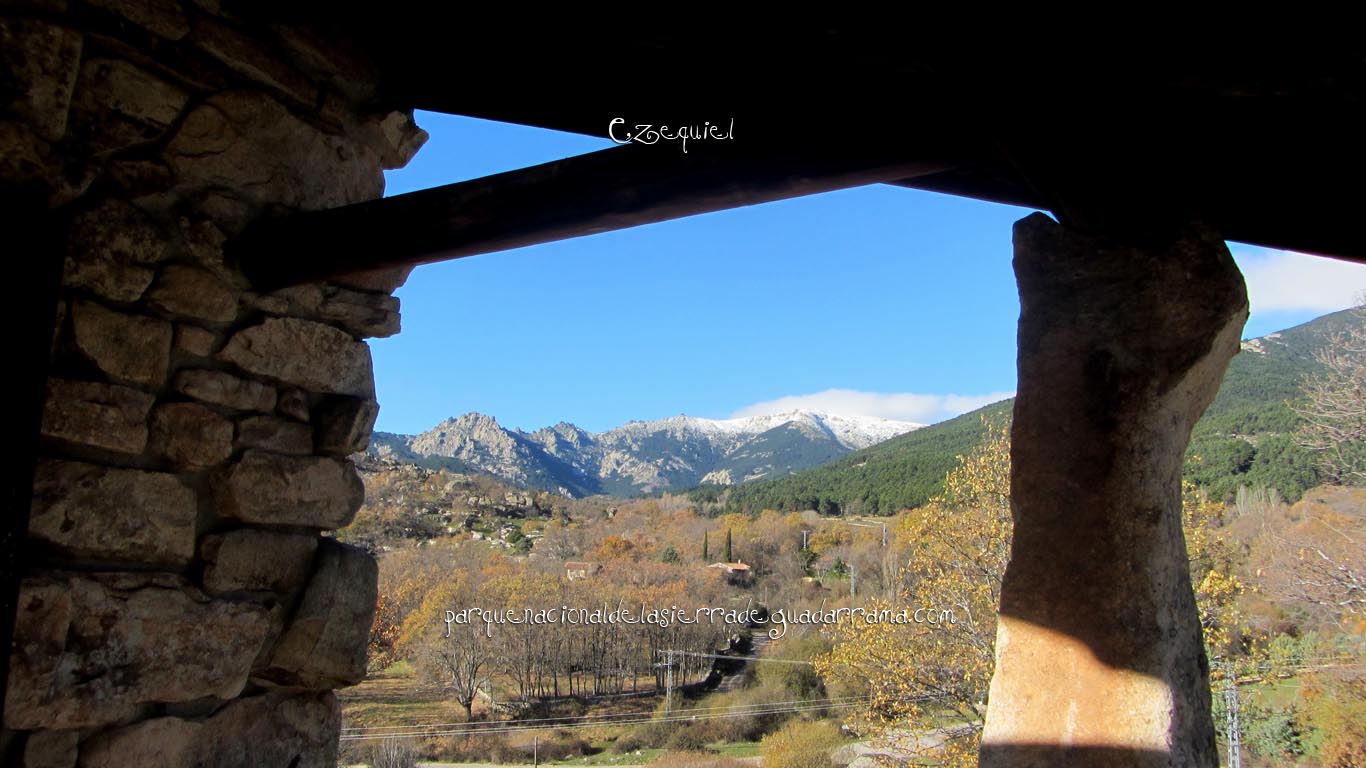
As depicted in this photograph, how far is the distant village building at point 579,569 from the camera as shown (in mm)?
30328

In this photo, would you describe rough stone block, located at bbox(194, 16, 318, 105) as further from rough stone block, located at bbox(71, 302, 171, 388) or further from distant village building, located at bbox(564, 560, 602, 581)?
distant village building, located at bbox(564, 560, 602, 581)

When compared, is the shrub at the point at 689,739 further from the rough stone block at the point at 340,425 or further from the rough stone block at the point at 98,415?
the rough stone block at the point at 98,415

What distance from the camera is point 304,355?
208 cm

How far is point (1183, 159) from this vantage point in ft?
5.30

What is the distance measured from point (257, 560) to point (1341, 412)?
14897mm

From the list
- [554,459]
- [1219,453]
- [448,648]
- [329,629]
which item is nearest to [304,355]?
[329,629]

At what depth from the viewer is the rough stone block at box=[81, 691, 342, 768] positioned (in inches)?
66.2

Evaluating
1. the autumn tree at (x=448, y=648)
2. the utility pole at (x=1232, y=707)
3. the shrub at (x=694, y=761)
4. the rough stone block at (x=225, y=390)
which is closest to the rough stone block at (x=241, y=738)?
the rough stone block at (x=225, y=390)

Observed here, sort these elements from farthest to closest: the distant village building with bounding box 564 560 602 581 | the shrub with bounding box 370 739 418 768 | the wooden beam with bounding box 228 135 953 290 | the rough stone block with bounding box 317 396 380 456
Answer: the distant village building with bounding box 564 560 602 581, the shrub with bounding box 370 739 418 768, the rough stone block with bounding box 317 396 380 456, the wooden beam with bounding box 228 135 953 290

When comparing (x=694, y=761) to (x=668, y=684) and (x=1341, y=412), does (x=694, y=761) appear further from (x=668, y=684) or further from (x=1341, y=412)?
(x=1341, y=412)

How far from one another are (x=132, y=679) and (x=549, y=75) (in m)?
1.71

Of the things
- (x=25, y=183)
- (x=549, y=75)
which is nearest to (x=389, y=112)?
(x=549, y=75)

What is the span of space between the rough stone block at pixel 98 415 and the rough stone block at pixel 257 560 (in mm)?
298

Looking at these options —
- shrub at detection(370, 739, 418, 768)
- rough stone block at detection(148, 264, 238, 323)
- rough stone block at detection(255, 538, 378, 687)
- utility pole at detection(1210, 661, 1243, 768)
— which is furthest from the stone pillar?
shrub at detection(370, 739, 418, 768)
